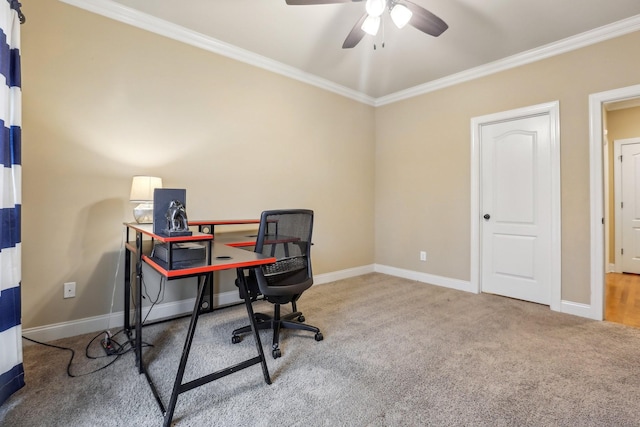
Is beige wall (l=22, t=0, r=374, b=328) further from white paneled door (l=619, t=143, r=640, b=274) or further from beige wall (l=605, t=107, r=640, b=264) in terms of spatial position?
white paneled door (l=619, t=143, r=640, b=274)

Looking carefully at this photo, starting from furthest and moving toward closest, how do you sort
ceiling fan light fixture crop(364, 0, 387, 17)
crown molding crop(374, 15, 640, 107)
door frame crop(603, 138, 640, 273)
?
door frame crop(603, 138, 640, 273), crown molding crop(374, 15, 640, 107), ceiling fan light fixture crop(364, 0, 387, 17)

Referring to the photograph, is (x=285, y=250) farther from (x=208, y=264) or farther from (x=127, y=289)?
(x=127, y=289)

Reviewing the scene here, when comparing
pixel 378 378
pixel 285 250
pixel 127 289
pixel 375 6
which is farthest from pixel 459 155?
pixel 127 289

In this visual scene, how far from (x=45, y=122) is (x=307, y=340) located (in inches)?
100

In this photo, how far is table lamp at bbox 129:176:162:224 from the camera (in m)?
2.28

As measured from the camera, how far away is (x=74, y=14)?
2342mm

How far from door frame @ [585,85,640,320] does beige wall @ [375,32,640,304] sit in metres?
0.04

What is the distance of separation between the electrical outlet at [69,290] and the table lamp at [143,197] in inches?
29.0

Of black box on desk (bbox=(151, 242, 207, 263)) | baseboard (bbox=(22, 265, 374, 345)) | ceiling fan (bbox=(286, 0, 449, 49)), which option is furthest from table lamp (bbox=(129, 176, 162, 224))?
ceiling fan (bbox=(286, 0, 449, 49))

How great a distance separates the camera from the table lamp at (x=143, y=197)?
2.28 metres

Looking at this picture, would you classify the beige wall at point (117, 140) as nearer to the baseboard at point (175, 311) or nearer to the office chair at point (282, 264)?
the baseboard at point (175, 311)

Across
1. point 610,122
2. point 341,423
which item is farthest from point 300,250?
point 610,122

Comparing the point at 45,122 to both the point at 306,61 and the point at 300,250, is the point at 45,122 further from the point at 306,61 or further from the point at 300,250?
the point at 306,61

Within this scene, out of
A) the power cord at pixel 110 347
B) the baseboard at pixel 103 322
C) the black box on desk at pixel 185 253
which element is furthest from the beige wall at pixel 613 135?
the power cord at pixel 110 347
